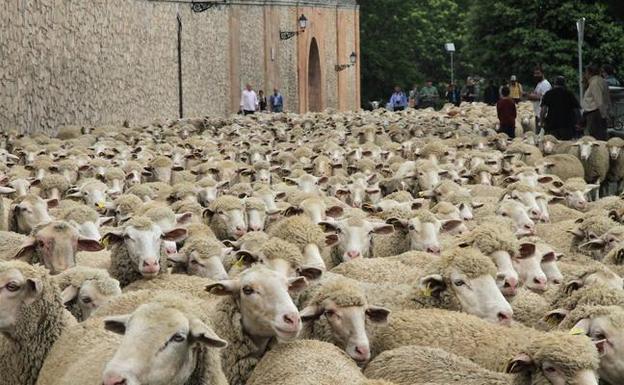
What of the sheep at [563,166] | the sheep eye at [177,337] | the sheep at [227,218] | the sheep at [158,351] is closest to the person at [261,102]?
the sheep at [563,166]

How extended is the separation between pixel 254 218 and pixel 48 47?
15395 millimetres

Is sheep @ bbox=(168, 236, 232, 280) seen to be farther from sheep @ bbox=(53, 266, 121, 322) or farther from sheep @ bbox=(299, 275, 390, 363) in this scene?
sheep @ bbox=(299, 275, 390, 363)

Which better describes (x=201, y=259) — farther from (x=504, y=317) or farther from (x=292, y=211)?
(x=292, y=211)

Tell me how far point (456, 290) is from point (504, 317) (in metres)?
0.42

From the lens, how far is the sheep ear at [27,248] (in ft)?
27.8

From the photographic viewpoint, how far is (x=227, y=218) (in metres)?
10.9

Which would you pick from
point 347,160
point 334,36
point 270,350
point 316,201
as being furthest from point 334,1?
point 270,350

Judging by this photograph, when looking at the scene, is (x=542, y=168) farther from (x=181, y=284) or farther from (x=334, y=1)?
(x=334, y=1)

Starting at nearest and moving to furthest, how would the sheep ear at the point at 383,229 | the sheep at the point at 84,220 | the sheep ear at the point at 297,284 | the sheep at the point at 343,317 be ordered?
the sheep at the point at 343,317 → the sheep ear at the point at 297,284 → the sheep at the point at 84,220 → the sheep ear at the point at 383,229

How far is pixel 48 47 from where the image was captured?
2548cm

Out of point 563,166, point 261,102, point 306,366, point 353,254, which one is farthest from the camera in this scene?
point 261,102

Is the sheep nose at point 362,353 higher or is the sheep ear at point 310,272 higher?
the sheep ear at point 310,272

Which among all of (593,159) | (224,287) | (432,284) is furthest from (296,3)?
(224,287)

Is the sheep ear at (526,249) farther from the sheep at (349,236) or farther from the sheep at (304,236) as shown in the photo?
the sheep at (349,236)
